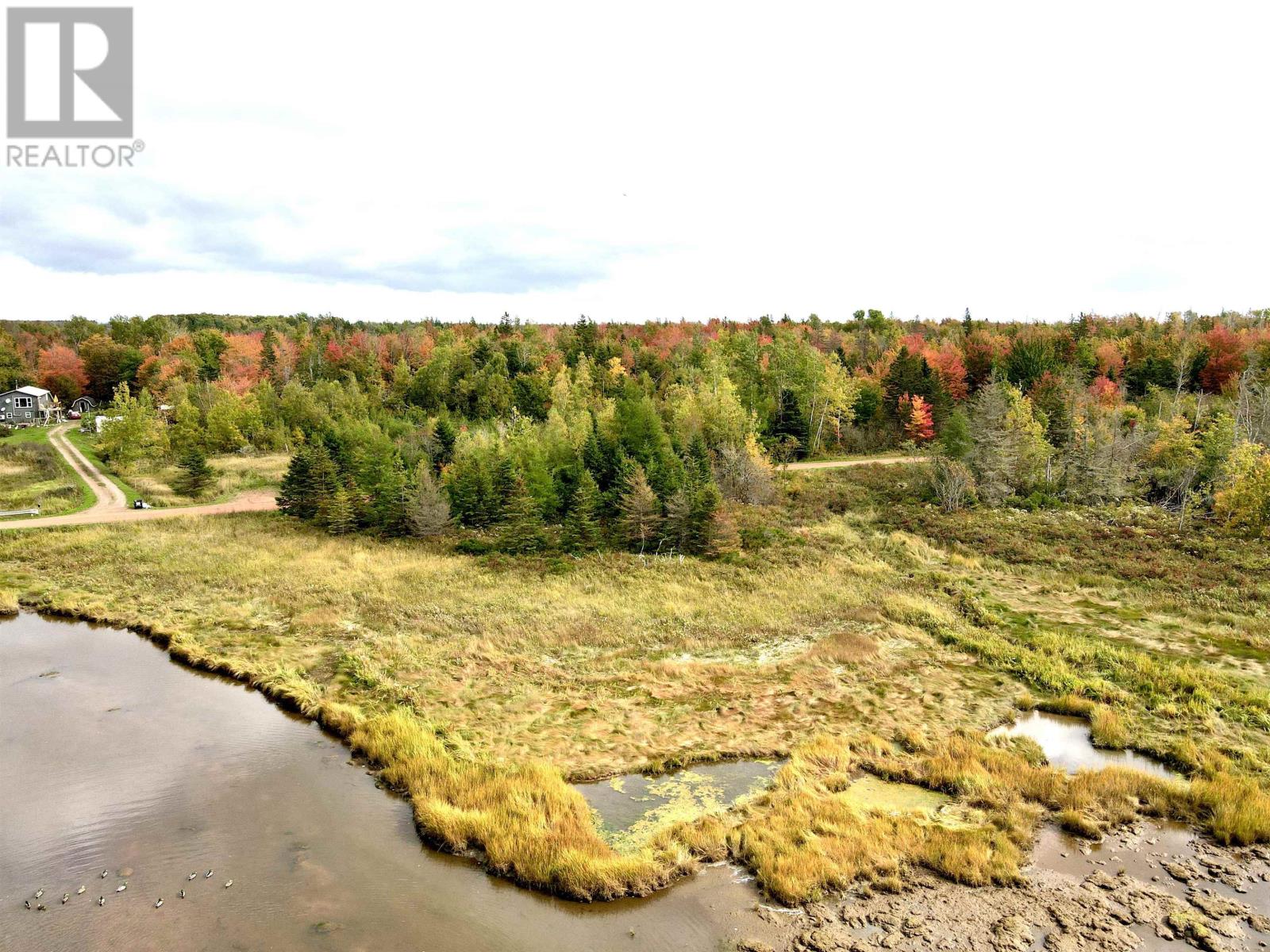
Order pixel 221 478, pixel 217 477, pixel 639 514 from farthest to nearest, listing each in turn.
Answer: pixel 221 478, pixel 217 477, pixel 639 514

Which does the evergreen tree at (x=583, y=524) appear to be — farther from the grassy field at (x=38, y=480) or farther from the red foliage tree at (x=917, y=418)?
the red foliage tree at (x=917, y=418)

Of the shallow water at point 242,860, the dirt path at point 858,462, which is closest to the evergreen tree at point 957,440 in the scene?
the dirt path at point 858,462

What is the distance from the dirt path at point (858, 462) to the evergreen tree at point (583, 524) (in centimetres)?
2925

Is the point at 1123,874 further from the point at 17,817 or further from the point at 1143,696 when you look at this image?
the point at 17,817

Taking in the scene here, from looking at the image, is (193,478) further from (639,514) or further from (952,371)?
(952,371)

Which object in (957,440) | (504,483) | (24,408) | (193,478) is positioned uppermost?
(24,408)

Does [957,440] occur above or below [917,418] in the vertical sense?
below

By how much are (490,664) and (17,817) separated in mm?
14692

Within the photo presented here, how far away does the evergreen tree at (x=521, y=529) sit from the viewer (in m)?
45.1

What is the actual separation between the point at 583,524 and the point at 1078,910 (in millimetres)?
33734

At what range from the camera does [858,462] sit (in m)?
73.1

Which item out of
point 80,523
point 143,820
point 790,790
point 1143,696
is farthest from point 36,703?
point 1143,696

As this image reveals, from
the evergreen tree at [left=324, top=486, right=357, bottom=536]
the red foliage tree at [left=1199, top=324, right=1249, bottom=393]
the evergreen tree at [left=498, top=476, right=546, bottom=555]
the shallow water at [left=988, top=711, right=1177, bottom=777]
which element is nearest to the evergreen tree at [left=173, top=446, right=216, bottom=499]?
the evergreen tree at [left=324, top=486, right=357, bottom=536]

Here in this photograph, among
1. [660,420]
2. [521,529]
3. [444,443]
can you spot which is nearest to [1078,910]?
[521,529]
